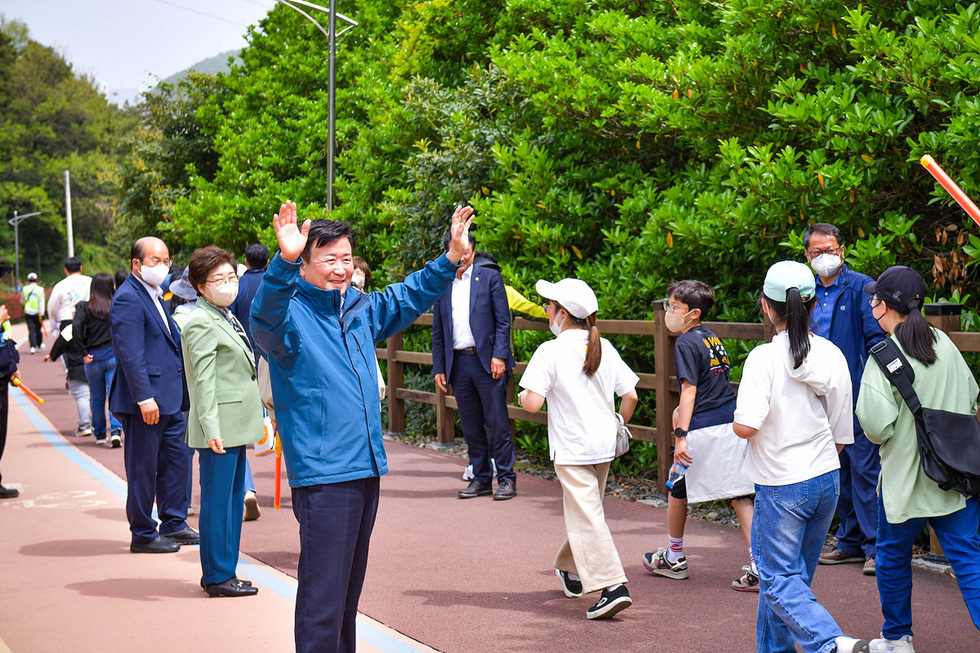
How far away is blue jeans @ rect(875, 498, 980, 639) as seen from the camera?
4.16 meters

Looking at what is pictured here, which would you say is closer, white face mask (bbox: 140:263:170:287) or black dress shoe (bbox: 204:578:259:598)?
black dress shoe (bbox: 204:578:259:598)

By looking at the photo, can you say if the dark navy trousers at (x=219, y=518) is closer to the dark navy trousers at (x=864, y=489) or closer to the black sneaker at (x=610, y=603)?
the black sneaker at (x=610, y=603)

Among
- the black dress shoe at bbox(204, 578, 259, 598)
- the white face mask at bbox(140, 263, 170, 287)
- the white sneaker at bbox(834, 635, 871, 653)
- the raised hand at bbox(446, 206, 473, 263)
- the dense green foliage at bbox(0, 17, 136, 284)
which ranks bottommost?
the black dress shoe at bbox(204, 578, 259, 598)

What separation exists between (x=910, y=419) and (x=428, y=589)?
9.40ft

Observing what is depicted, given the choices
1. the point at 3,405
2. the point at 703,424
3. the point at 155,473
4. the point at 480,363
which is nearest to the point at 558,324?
the point at 703,424

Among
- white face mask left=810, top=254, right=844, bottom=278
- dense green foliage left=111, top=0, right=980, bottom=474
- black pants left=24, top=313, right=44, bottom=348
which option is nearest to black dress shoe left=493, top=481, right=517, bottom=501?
dense green foliage left=111, top=0, right=980, bottom=474

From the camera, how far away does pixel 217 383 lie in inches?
225

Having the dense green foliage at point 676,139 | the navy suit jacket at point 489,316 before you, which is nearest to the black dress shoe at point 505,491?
the navy suit jacket at point 489,316

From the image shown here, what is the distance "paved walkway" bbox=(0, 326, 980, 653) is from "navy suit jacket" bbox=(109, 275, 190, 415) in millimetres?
1073

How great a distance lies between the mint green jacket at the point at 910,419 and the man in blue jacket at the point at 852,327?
4.65 feet

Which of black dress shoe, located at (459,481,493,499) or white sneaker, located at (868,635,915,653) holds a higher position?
white sneaker, located at (868,635,915,653)

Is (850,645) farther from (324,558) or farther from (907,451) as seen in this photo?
(324,558)

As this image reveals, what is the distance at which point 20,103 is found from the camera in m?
80.5

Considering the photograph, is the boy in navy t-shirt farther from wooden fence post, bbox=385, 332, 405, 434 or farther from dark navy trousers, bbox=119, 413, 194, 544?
wooden fence post, bbox=385, 332, 405, 434
